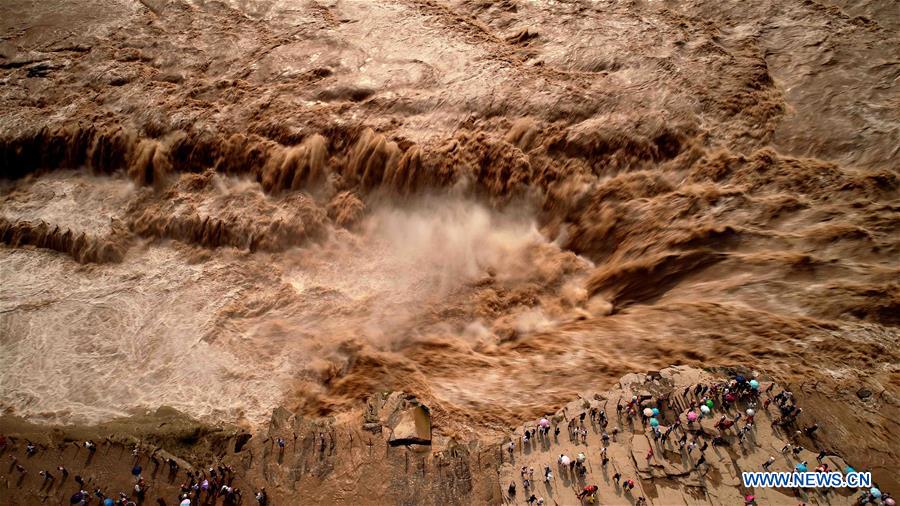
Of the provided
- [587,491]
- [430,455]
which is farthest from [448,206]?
[587,491]

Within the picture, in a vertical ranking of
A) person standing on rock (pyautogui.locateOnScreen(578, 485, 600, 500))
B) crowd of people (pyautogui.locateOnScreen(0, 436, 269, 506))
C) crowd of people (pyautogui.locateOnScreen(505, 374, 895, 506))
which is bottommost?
crowd of people (pyautogui.locateOnScreen(0, 436, 269, 506))

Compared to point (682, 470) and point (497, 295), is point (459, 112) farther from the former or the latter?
point (682, 470)

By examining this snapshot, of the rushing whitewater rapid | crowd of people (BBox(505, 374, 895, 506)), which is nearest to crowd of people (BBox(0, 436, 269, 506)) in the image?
the rushing whitewater rapid

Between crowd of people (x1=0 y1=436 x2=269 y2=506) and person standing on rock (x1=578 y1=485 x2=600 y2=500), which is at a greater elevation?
person standing on rock (x1=578 y1=485 x2=600 y2=500)

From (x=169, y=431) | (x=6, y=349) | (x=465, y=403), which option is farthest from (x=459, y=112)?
(x=6, y=349)

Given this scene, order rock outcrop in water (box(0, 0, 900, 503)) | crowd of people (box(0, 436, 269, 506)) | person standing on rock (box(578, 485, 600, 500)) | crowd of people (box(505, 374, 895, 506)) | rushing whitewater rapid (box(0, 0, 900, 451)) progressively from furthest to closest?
1. rushing whitewater rapid (box(0, 0, 900, 451))
2. rock outcrop in water (box(0, 0, 900, 503))
3. crowd of people (box(0, 436, 269, 506))
4. crowd of people (box(505, 374, 895, 506))
5. person standing on rock (box(578, 485, 600, 500))

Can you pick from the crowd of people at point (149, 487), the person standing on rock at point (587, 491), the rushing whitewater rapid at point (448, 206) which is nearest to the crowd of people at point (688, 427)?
the person standing on rock at point (587, 491)

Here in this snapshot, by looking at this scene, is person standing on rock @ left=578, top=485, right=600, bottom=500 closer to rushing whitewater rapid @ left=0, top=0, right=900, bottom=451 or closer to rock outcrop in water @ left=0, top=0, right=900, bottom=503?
rock outcrop in water @ left=0, top=0, right=900, bottom=503

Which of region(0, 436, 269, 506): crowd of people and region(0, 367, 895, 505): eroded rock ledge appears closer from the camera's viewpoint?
region(0, 367, 895, 505): eroded rock ledge

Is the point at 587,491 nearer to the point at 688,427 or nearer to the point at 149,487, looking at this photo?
the point at 688,427
